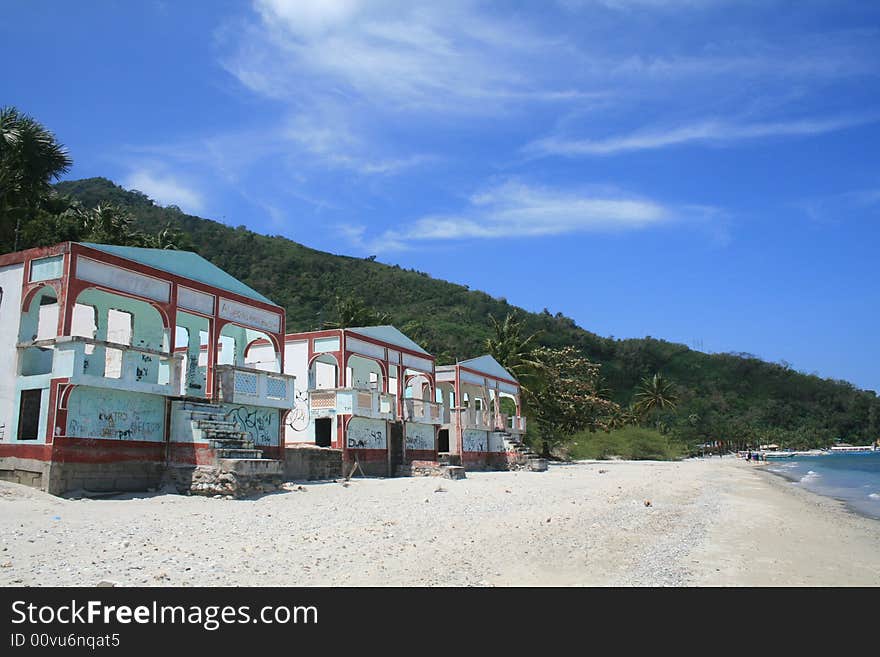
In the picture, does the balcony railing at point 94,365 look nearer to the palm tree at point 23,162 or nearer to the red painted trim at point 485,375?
the palm tree at point 23,162

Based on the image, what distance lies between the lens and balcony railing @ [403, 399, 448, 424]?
29734mm

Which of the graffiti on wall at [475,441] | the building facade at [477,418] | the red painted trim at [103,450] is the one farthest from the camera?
the graffiti on wall at [475,441]

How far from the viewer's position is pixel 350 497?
17.8 m

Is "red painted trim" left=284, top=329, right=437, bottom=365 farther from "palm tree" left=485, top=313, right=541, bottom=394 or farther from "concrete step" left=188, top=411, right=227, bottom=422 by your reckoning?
"palm tree" left=485, top=313, right=541, bottom=394

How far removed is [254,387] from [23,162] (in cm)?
1319

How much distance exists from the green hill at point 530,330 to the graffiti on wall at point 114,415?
48.5m

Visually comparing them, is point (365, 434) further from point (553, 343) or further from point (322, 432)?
point (553, 343)

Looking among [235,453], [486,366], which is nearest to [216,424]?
[235,453]

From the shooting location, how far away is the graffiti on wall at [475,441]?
119ft

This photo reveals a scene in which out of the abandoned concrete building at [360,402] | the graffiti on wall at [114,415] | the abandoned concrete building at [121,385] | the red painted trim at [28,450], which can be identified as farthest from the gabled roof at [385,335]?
the red painted trim at [28,450]

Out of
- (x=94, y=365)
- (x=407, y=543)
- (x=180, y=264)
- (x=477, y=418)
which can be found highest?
(x=180, y=264)

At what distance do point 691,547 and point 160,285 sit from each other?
1349 cm

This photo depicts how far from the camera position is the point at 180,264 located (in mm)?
18453
